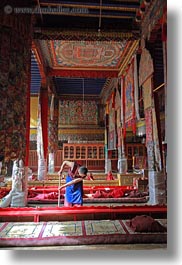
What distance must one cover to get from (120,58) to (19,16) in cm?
388

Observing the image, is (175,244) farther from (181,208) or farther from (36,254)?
(36,254)

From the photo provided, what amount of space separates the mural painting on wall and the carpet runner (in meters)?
9.60

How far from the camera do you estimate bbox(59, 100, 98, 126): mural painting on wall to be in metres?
13.1

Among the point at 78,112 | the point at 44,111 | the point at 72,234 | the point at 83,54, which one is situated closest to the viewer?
the point at 72,234

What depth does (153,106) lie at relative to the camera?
196 inches

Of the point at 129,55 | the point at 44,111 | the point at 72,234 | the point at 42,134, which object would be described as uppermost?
the point at 129,55

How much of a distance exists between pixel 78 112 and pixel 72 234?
10.3 meters

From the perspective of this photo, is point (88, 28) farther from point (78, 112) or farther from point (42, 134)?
point (78, 112)

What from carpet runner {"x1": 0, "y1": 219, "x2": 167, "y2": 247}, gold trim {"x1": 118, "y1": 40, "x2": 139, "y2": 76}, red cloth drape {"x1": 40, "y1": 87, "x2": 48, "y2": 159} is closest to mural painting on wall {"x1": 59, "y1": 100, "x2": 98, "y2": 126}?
red cloth drape {"x1": 40, "y1": 87, "x2": 48, "y2": 159}

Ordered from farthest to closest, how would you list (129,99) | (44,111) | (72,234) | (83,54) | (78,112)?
(78,112), (44,111), (83,54), (129,99), (72,234)

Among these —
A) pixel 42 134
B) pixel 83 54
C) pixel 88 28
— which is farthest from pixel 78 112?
pixel 88 28

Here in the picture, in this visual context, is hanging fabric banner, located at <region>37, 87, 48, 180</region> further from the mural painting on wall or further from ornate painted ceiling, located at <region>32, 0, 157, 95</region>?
the mural painting on wall

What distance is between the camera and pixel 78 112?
523 inches

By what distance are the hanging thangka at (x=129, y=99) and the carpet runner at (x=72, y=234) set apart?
3.28 metres
